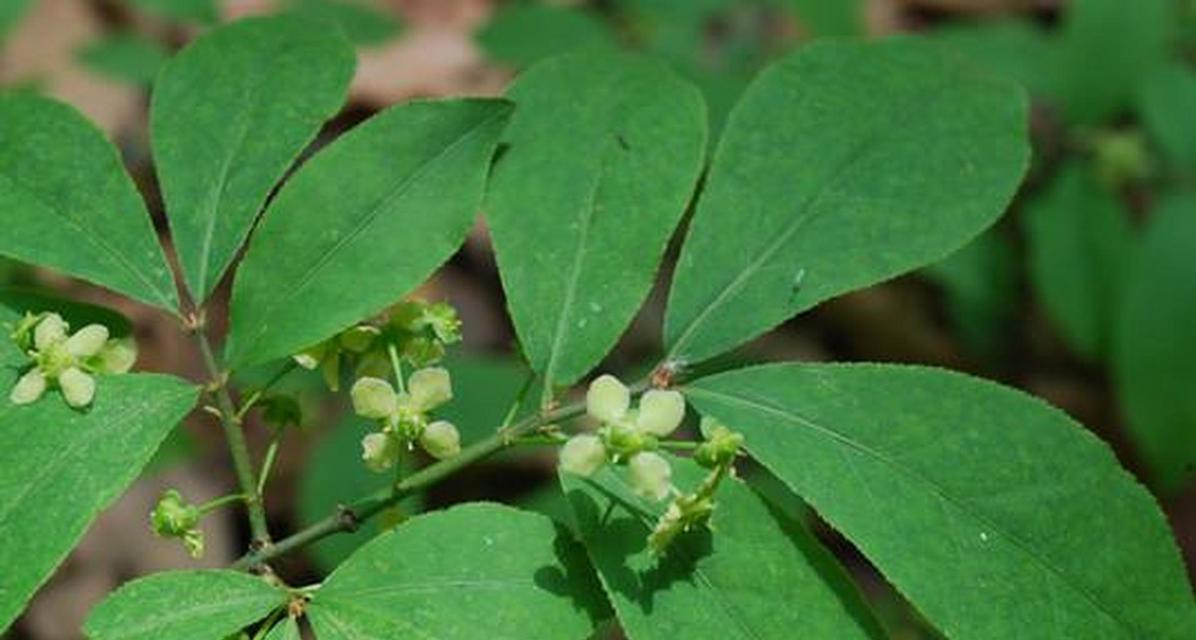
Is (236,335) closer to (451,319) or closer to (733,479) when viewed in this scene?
(451,319)

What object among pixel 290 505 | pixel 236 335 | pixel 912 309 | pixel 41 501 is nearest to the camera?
pixel 41 501

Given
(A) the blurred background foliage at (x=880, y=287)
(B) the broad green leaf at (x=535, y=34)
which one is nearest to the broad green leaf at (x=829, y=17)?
(A) the blurred background foliage at (x=880, y=287)

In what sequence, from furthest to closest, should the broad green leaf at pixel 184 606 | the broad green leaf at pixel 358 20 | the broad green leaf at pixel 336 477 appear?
the broad green leaf at pixel 358 20 → the broad green leaf at pixel 336 477 → the broad green leaf at pixel 184 606

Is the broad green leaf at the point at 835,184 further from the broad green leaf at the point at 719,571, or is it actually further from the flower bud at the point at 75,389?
the flower bud at the point at 75,389

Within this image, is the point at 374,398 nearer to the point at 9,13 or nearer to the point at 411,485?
the point at 411,485

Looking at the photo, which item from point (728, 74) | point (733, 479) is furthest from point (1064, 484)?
point (728, 74)

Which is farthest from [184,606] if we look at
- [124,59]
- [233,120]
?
[124,59]
